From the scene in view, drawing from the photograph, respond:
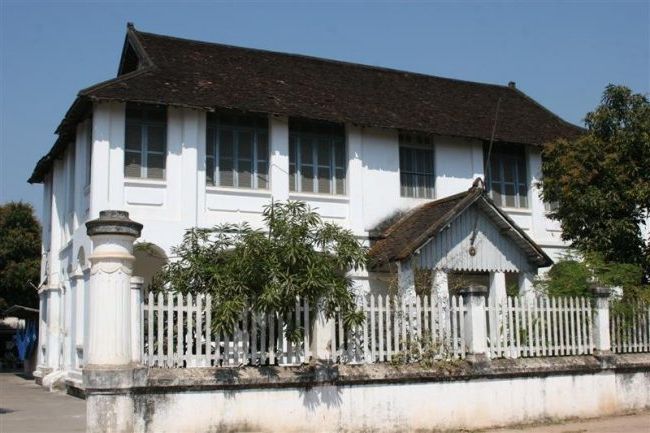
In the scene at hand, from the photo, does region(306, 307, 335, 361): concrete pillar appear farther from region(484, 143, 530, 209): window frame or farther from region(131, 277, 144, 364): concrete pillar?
region(484, 143, 530, 209): window frame

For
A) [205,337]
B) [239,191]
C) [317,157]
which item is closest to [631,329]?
[205,337]

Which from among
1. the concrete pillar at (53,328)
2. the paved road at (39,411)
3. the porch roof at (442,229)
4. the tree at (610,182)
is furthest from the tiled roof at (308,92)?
the paved road at (39,411)

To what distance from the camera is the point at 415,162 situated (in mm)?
20938

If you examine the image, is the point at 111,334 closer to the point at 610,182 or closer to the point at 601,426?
the point at 601,426

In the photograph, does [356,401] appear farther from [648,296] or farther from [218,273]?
[648,296]

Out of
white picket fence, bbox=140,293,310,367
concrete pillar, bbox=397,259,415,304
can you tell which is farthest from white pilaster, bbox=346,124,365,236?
white picket fence, bbox=140,293,310,367

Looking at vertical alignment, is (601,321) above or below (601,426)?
above

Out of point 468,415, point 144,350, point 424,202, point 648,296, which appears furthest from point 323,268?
point 424,202

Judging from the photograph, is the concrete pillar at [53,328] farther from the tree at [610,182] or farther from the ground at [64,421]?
the tree at [610,182]

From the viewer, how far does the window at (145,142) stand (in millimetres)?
17656

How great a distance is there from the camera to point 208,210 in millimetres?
18141

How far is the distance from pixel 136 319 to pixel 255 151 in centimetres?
931

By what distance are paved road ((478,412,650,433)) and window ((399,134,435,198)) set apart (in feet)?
28.6

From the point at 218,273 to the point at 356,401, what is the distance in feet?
8.69
